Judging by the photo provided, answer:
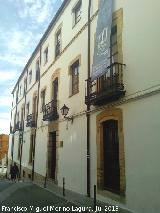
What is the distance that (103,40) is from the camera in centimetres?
1025

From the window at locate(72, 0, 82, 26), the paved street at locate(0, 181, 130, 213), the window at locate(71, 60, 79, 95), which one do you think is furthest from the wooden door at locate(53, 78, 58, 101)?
the paved street at locate(0, 181, 130, 213)

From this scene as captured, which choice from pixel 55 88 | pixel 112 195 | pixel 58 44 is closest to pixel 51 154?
pixel 55 88

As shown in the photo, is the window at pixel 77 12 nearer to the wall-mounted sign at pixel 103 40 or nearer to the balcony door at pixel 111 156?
the wall-mounted sign at pixel 103 40

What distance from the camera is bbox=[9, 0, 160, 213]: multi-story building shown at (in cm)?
801

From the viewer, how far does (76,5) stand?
14484 mm

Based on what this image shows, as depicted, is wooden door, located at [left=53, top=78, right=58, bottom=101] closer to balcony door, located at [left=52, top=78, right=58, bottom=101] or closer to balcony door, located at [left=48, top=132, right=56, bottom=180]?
balcony door, located at [left=52, top=78, right=58, bottom=101]

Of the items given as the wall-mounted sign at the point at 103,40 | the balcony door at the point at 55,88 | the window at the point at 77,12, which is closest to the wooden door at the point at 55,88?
the balcony door at the point at 55,88

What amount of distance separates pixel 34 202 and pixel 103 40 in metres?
6.48

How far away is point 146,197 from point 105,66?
4492 millimetres

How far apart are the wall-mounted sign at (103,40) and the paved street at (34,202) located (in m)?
4.62

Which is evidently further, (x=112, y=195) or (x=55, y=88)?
(x=55, y=88)

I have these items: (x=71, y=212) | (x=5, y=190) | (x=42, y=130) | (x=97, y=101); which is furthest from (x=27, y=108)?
(x=71, y=212)

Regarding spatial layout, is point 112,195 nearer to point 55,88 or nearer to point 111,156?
point 111,156

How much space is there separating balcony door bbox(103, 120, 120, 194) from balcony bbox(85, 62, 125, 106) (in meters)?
0.94
